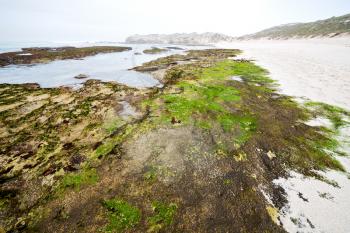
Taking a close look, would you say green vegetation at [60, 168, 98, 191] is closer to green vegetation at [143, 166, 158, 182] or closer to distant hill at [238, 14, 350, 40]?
green vegetation at [143, 166, 158, 182]

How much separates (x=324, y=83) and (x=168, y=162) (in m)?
16.6

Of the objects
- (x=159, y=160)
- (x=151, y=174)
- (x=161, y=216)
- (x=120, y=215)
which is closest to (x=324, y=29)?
(x=159, y=160)

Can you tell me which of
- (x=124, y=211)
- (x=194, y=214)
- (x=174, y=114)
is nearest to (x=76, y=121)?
(x=174, y=114)

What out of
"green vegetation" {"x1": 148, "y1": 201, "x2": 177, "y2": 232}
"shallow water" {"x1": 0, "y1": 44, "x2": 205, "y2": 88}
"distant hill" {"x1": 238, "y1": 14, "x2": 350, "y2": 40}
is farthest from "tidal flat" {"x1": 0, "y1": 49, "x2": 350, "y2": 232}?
"distant hill" {"x1": 238, "y1": 14, "x2": 350, "y2": 40}

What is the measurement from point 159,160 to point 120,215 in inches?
114

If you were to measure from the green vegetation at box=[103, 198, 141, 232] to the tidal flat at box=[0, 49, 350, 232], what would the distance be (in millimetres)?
31

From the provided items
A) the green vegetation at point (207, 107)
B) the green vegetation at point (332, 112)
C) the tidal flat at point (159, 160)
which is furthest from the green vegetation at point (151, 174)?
the green vegetation at point (332, 112)

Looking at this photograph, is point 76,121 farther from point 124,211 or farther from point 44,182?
point 124,211

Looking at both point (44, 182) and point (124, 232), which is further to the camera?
point (44, 182)

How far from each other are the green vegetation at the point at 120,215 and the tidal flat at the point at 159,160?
0.03m

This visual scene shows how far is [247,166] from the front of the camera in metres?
8.45

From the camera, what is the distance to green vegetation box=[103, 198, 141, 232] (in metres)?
6.04

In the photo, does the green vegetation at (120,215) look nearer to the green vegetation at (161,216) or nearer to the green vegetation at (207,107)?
the green vegetation at (161,216)

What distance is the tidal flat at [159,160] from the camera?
6418mm
